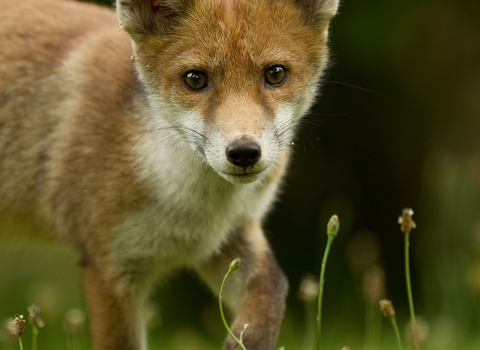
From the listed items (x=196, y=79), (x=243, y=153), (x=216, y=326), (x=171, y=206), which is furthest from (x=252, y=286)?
(x=216, y=326)

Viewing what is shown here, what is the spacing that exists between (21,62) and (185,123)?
1817 mm

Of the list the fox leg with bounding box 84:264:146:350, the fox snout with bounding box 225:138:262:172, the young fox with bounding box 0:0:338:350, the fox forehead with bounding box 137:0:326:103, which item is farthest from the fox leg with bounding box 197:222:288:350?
the fox forehead with bounding box 137:0:326:103

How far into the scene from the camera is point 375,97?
29.7 feet

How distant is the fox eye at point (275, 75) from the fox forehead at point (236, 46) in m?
0.04

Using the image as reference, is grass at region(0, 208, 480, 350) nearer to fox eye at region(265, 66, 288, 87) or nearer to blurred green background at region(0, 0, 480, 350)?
blurred green background at region(0, 0, 480, 350)

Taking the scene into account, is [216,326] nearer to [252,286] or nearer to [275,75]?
[252,286]

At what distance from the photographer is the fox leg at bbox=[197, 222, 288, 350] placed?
4.12 meters

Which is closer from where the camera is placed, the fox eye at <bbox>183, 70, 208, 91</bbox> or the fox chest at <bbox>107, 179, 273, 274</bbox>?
the fox eye at <bbox>183, 70, 208, 91</bbox>

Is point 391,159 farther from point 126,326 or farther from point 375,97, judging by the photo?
point 126,326

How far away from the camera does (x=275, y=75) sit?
369 centimetres

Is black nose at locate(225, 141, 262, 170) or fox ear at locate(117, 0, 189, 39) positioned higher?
fox ear at locate(117, 0, 189, 39)

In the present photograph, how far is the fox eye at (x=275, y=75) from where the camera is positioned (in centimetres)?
367

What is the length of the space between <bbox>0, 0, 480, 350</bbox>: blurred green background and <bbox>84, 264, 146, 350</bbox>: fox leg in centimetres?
252

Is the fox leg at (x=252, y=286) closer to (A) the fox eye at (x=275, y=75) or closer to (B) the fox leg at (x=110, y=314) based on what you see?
(B) the fox leg at (x=110, y=314)
